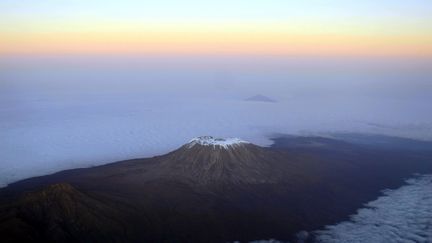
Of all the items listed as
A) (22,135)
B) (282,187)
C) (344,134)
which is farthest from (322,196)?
(22,135)

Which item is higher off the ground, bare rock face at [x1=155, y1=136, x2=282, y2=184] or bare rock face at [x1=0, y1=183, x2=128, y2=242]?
bare rock face at [x1=155, y1=136, x2=282, y2=184]

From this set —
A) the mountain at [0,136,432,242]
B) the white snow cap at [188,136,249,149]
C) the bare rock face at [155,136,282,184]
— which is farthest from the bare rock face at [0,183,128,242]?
the white snow cap at [188,136,249,149]

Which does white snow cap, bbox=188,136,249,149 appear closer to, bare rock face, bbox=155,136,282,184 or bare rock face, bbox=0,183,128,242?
bare rock face, bbox=155,136,282,184

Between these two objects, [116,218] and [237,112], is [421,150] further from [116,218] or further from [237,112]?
[237,112]

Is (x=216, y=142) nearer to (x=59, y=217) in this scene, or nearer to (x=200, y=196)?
(x=200, y=196)

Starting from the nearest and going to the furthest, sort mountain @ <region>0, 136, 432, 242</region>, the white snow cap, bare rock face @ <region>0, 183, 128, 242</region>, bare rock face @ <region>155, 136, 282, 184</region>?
bare rock face @ <region>0, 183, 128, 242</region> < mountain @ <region>0, 136, 432, 242</region> < bare rock face @ <region>155, 136, 282, 184</region> < the white snow cap

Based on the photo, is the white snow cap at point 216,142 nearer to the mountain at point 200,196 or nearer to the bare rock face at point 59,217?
the mountain at point 200,196

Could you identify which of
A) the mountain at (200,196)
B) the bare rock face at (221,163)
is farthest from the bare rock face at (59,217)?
the bare rock face at (221,163)
